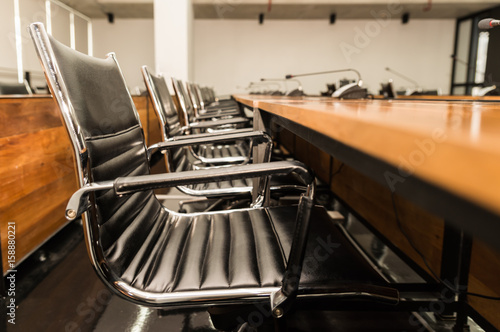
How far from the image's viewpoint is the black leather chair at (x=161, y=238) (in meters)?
0.64

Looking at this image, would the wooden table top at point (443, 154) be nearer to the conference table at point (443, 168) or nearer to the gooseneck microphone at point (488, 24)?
the conference table at point (443, 168)

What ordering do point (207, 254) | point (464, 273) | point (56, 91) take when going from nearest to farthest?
point (56, 91)
point (207, 254)
point (464, 273)

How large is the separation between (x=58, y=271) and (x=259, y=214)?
1089mm

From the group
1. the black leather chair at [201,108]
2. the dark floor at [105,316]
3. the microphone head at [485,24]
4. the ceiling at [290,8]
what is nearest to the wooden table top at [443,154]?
the dark floor at [105,316]

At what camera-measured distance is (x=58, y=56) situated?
0.67 metres

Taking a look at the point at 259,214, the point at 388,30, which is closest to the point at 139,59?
the point at 388,30

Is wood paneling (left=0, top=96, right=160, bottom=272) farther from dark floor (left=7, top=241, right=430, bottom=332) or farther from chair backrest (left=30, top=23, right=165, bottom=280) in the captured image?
chair backrest (left=30, top=23, right=165, bottom=280)

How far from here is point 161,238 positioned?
0.93m

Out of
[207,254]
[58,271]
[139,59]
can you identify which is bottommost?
[58,271]

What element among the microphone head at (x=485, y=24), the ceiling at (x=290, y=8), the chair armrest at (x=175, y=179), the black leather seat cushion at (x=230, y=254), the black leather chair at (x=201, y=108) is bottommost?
the black leather seat cushion at (x=230, y=254)

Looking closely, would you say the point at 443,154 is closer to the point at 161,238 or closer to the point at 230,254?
the point at 230,254

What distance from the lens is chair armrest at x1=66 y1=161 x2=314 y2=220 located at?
0.62m

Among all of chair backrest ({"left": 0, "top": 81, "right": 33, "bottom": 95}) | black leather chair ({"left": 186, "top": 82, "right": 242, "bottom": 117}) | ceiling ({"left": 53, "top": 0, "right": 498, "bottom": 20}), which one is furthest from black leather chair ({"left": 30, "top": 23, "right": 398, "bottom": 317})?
ceiling ({"left": 53, "top": 0, "right": 498, "bottom": 20})

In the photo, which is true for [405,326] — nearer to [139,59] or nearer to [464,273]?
[464,273]
